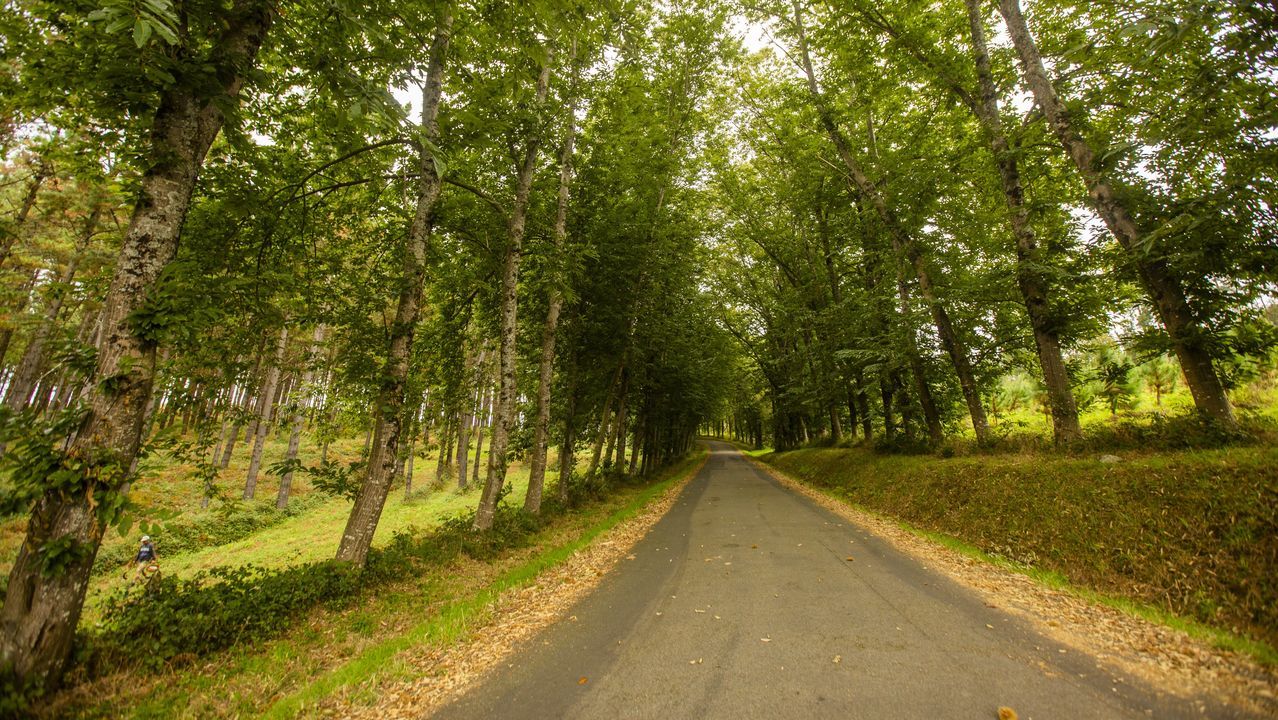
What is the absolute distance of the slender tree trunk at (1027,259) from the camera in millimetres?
8680

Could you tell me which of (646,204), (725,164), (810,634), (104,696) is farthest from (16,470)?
(725,164)

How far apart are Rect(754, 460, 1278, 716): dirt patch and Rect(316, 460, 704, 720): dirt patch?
5.56 m

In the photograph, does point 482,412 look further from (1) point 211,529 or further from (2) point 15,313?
(2) point 15,313

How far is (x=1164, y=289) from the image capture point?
668 centimetres

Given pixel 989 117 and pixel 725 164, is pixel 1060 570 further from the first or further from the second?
pixel 725 164

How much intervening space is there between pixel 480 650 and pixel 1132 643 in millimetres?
6740

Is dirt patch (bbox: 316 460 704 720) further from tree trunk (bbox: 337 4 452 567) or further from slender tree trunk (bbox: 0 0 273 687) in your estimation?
tree trunk (bbox: 337 4 452 567)

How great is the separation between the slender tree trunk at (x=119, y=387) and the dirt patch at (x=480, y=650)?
2.18 m

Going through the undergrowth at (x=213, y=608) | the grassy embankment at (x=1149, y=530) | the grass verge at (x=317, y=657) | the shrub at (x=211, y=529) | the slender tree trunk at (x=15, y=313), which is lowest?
the shrub at (x=211, y=529)

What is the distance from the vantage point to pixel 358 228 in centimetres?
771

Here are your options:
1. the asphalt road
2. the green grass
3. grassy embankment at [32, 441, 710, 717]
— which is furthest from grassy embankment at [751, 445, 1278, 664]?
grassy embankment at [32, 441, 710, 717]

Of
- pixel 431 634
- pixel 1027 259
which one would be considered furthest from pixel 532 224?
pixel 1027 259

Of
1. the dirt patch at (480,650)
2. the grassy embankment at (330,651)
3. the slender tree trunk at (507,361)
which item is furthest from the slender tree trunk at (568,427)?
the dirt patch at (480,650)

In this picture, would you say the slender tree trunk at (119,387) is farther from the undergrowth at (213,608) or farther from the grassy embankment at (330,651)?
the grassy embankment at (330,651)
